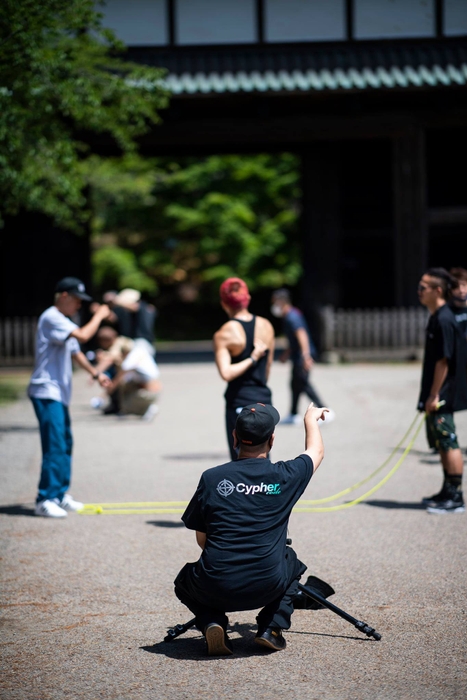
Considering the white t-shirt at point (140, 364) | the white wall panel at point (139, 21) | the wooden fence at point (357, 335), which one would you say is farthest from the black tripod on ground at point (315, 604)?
the white wall panel at point (139, 21)

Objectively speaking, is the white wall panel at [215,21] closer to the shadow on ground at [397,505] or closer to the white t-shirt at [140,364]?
the white t-shirt at [140,364]

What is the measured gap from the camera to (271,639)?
4180mm

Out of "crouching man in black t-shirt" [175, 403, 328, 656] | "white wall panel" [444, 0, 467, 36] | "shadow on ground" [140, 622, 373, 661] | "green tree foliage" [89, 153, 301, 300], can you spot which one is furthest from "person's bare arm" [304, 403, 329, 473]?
"green tree foliage" [89, 153, 301, 300]

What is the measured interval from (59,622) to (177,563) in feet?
3.93

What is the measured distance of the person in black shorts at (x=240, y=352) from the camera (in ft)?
21.1

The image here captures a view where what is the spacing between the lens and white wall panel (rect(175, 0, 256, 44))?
17672 millimetres

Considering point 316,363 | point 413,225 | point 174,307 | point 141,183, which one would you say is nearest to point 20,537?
point 316,363

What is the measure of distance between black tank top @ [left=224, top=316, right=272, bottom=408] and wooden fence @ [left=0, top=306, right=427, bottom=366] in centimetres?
1208

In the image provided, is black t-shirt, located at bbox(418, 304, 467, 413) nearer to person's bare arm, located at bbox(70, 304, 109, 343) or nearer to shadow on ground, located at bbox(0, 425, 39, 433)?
person's bare arm, located at bbox(70, 304, 109, 343)

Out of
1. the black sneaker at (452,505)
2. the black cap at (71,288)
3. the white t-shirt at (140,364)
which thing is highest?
the black cap at (71,288)

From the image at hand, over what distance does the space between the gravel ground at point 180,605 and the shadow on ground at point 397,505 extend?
2 cm

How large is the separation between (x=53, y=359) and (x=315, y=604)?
3.36 meters

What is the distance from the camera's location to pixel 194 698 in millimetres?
3723

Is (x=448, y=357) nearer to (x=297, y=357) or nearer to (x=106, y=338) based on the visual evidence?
(x=297, y=357)
